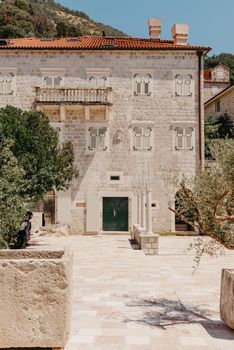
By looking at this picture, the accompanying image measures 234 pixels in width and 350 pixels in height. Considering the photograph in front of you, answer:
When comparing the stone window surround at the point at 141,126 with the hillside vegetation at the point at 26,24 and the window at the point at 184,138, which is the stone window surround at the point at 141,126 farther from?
the hillside vegetation at the point at 26,24

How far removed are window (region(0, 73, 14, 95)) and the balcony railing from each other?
2024mm

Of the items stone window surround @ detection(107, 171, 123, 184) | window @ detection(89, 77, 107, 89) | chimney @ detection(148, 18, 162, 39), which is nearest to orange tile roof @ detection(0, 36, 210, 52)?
chimney @ detection(148, 18, 162, 39)

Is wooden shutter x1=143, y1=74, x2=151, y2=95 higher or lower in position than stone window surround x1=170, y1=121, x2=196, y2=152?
higher

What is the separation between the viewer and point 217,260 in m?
15.5

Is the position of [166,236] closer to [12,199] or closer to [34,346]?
[12,199]

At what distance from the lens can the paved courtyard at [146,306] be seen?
20.3 ft

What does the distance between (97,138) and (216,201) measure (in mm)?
22107

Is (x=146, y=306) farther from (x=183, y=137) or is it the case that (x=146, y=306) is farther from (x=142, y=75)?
(x=142, y=75)

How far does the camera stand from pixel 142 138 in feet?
95.0

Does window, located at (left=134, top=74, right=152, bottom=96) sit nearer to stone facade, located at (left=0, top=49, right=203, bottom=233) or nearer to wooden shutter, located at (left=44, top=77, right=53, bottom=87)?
stone facade, located at (left=0, top=49, right=203, bottom=233)

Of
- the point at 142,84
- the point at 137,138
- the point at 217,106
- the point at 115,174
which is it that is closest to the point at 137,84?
the point at 142,84

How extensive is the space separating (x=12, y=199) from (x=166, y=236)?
617 inches

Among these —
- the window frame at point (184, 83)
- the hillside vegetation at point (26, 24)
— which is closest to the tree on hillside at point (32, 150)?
the window frame at point (184, 83)

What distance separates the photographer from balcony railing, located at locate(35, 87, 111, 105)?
2800cm
